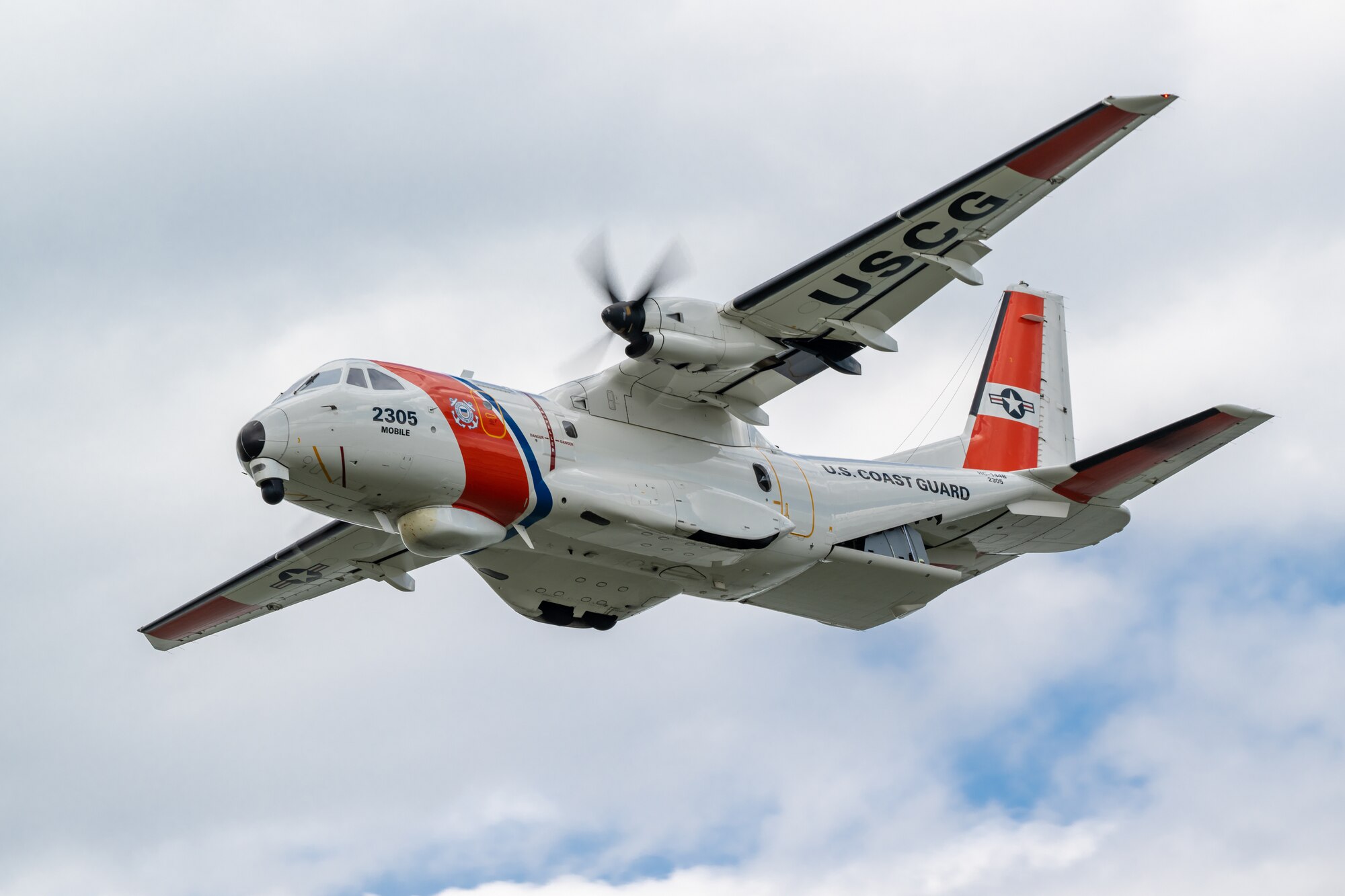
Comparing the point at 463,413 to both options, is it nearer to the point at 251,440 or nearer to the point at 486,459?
the point at 486,459

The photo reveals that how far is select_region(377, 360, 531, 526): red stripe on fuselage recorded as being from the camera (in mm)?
16031

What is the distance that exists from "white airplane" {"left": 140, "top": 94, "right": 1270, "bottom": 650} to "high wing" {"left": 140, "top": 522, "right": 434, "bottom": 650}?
1.5 inches

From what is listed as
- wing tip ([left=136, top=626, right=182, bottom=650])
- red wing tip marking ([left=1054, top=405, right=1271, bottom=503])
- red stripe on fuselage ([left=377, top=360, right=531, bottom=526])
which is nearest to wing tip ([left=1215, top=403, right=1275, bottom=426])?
red wing tip marking ([left=1054, top=405, right=1271, bottom=503])

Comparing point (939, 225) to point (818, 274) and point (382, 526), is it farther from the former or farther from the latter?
point (382, 526)

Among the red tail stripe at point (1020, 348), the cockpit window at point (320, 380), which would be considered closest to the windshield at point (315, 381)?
the cockpit window at point (320, 380)

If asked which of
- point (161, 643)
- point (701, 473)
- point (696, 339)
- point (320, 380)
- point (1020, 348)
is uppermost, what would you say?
point (320, 380)

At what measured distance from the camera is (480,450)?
16.1 metres

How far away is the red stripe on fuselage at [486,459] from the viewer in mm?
16031

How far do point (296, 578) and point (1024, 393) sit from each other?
10.0 meters

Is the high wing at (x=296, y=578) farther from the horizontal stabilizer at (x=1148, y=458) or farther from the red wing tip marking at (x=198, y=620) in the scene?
the horizontal stabilizer at (x=1148, y=458)

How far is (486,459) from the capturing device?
52.7 ft

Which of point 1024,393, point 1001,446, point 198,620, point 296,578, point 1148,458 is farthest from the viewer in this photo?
point 1024,393

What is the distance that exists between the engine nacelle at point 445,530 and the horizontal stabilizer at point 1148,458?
7.17 meters

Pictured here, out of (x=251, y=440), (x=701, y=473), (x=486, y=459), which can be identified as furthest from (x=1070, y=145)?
(x=251, y=440)
